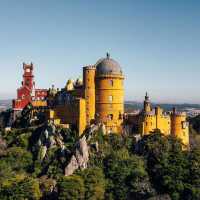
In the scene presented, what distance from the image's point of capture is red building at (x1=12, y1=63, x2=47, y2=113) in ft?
379

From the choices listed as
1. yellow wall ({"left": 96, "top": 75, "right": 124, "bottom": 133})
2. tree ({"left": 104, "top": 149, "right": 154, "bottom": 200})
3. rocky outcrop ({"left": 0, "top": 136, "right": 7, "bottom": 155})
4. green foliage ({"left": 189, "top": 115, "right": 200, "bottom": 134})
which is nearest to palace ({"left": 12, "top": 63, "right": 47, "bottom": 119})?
rocky outcrop ({"left": 0, "top": 136, "right": 7, "bottom": 155})

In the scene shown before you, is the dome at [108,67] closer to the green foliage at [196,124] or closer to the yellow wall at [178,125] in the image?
the yellow wall at [178,125]

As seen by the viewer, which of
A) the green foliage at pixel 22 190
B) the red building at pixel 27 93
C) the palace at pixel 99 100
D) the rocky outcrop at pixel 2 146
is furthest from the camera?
the red building at pixel 27 93

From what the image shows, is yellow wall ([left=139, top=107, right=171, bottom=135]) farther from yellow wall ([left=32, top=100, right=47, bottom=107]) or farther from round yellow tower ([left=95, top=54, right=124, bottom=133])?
yellow wall ([left=32, top=100, right=47, bottom=107])

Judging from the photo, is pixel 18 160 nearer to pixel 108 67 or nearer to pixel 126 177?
pixel 126 177

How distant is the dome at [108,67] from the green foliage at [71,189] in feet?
83.1

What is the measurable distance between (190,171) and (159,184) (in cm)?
662

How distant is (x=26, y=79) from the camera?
12038 centimetres

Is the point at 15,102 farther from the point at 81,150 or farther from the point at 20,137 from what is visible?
the point at 81,150

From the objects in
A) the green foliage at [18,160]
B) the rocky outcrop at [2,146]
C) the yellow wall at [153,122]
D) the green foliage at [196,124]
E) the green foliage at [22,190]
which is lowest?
the green foliage at [22,190]

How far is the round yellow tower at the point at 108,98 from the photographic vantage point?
3824 inches

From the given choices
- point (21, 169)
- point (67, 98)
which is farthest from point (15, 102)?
point (21, 169)

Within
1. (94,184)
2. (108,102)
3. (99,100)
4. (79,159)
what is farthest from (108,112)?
(94,184)

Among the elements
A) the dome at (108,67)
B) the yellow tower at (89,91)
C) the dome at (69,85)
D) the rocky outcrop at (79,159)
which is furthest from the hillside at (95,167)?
the dome at (69,85)
